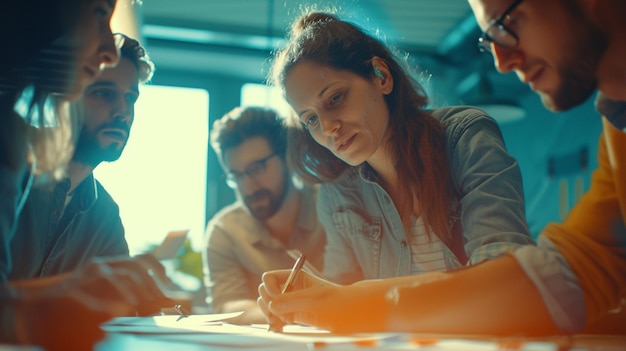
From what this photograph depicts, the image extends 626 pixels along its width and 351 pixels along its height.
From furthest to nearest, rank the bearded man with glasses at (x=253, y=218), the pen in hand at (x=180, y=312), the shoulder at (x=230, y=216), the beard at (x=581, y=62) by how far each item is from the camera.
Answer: the shoulder at (x=230, y=216) < the bearded man with glasses at (x=253, y=218) < the pen in hand at (x=180, y=312) < the beard at (x=581, y=62)

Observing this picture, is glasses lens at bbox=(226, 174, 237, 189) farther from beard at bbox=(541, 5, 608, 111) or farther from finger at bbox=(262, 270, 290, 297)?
beard at bbox=(541, 5, 608, 111)

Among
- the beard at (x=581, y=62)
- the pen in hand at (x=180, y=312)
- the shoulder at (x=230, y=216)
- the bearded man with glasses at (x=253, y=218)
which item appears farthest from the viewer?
the shoulder at (x=230, y=216)

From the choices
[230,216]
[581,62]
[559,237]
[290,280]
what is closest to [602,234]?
[559,237]

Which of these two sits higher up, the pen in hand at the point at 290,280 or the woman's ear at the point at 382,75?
the woman's ear at the point at 382,75

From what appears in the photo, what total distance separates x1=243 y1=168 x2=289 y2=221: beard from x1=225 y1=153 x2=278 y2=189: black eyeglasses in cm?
3

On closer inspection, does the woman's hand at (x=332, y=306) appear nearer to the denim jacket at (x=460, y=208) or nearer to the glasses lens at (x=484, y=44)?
the denim jacket at (x=460, y=208)

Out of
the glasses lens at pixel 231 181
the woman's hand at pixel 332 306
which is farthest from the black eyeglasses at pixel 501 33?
the glasses lens at pixel 231 181

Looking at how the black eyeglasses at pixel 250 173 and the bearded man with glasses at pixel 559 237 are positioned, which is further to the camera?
the black eyeglasses at pixel 250 173

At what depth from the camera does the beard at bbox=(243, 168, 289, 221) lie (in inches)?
32.9

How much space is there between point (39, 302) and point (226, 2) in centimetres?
44

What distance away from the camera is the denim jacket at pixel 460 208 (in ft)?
1.49

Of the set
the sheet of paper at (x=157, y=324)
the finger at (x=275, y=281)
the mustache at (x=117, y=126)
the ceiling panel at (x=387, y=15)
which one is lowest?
the sheet of paper at (x=157, y=324)

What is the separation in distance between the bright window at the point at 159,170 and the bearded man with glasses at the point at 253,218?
82 millimetres

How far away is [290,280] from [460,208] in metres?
0.19
